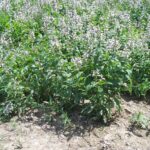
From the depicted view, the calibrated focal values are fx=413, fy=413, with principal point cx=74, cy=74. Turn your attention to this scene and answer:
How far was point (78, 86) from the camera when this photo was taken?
17.6 feet

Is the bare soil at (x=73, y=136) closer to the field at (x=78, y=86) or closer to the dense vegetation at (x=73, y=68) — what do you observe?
the field at (x=78, y=86)

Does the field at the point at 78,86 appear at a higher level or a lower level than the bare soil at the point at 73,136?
higher

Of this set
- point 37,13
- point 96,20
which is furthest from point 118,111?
point 37,13

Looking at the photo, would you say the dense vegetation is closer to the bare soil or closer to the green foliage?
the green foliage

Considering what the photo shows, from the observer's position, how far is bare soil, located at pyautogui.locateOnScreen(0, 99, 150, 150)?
16.6 feet

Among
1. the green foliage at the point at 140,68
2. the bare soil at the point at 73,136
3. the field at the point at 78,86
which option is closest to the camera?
the bare soil at the point at 73,136

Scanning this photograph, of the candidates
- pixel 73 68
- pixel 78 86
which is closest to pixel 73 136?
pixel 78 86

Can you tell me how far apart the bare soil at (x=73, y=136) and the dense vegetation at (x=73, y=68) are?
0.17 meters

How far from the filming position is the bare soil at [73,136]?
505 centimetres

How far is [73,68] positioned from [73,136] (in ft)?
3.05

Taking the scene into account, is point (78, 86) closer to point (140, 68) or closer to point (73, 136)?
point (73, 136)

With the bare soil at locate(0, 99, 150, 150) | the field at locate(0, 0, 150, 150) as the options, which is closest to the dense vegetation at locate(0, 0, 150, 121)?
the field at locate(0, 0, 150, 150)

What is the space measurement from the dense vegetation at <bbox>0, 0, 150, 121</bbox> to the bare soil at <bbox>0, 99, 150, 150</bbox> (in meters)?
0.17

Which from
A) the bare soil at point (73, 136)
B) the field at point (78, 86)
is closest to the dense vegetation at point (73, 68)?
the field at point (78, 86)
